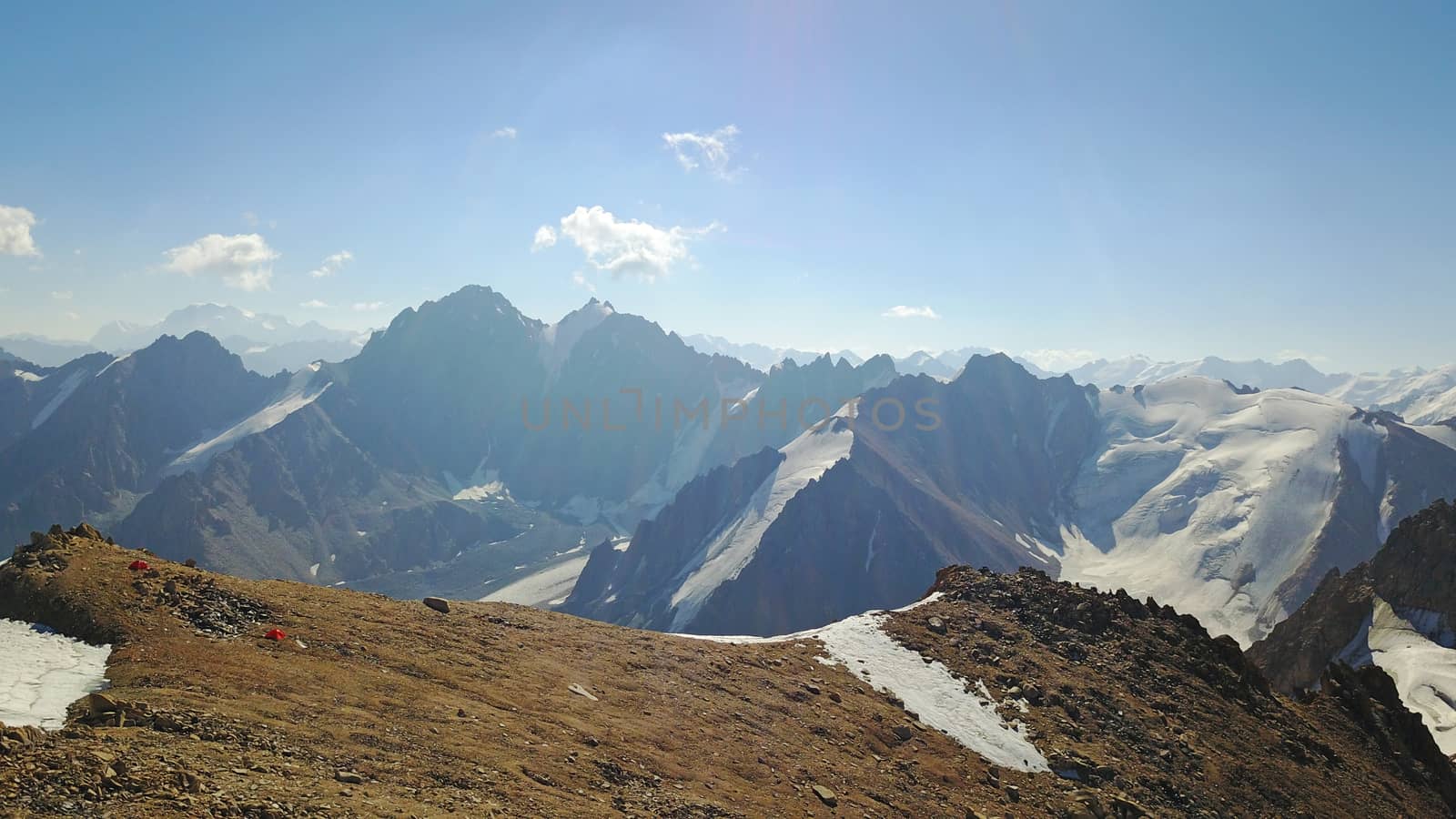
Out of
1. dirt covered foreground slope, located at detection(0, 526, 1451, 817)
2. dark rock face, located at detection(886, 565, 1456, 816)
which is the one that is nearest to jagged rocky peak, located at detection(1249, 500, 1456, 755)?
dark rock face, located at detection(886, 565, 1456, 816)

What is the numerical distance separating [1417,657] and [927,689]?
3089 inches

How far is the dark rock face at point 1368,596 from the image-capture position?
83375mm

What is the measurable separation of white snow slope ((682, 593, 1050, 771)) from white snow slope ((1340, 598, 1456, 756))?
58759mm

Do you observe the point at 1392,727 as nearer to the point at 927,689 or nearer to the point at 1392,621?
the point at 927,689

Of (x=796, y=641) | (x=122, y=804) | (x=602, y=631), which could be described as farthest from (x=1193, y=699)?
(x=122, y=804)

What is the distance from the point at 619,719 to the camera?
74.5 feet

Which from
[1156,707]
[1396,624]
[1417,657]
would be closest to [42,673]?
[1156,707]

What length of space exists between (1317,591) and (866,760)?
109 meters

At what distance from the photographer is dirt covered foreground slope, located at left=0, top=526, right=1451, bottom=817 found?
14.7 metres

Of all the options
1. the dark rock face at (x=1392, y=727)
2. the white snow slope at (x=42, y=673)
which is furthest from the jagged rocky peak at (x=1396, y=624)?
the white snow slope at (x=42, y=673)

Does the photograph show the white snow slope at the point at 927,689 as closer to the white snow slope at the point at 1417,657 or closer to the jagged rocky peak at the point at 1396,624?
the white snow slope at the point at 1417,657

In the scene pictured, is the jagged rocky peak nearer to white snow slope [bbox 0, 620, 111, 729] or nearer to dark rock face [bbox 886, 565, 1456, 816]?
dark rock face [bbox 886, 565, 1456, 816]

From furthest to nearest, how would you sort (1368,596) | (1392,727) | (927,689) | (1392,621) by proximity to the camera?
(1368,596) < (1392,621) < (1392,727) < (927,689)

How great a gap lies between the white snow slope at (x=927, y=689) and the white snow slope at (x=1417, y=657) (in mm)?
58759
